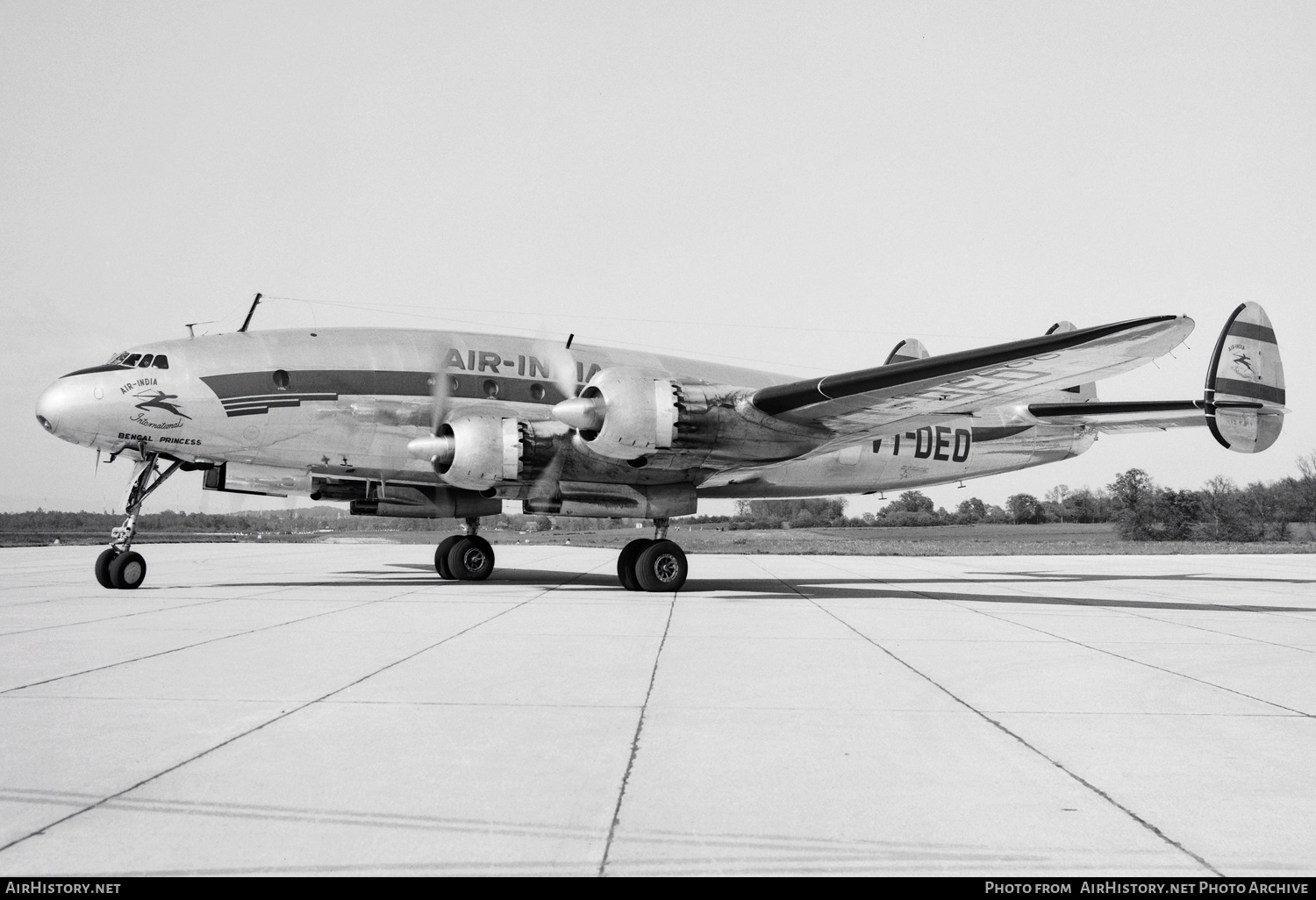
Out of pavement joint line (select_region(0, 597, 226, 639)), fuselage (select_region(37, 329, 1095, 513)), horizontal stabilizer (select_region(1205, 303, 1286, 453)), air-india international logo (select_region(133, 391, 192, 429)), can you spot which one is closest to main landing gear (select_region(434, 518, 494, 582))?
fuselage (select_region(37, 329, 1095, 513))

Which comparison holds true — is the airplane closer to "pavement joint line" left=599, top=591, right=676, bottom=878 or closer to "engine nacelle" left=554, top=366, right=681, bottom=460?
"engine nacelle" left=554, top=366, right=681, bottom=460

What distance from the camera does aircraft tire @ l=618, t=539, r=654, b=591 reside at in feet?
45.1

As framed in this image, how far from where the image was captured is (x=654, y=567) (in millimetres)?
13539

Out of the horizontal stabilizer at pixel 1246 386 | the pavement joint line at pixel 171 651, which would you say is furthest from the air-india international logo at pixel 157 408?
the horizontal stabilizer at pixel 1246 386

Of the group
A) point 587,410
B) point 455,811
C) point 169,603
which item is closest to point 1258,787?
point 455,811

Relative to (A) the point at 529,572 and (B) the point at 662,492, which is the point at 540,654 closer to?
(B) the point at 662,492

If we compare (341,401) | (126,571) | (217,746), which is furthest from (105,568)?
(217,746)

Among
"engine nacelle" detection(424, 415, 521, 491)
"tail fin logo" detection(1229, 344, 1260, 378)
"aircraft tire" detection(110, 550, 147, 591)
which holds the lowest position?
"aircraft tire" detection(110, 550, 147, 591)

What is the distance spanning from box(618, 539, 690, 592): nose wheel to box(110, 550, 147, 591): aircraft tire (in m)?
7.36

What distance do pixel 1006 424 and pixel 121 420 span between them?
16.3m

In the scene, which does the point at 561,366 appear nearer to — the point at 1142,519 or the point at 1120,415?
the point at 1120,415

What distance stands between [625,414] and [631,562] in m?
2.98

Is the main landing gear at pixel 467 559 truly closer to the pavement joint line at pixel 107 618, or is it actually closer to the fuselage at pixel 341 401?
the fuselage at pixel 341 401

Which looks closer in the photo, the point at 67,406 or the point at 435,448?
the point at 67,406
